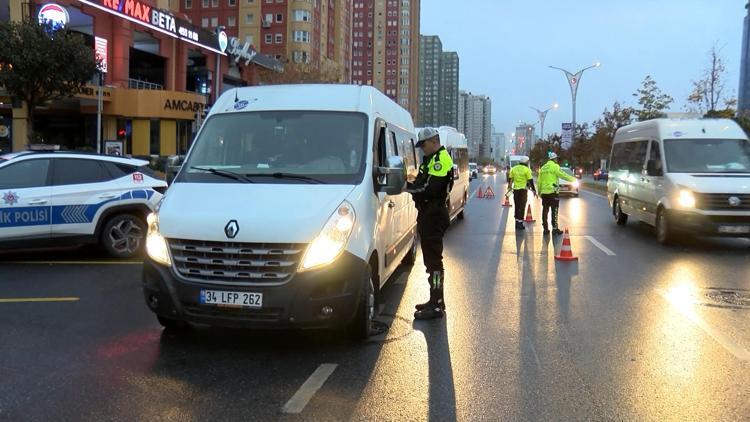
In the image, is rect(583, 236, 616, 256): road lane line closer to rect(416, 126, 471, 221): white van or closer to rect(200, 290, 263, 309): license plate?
rect(416, 126, 471, 221): white van

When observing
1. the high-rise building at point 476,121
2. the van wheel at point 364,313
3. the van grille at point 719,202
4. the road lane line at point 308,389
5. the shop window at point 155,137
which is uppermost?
the high-rise building at point 476,121

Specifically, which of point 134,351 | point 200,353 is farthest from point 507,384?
point 134,351

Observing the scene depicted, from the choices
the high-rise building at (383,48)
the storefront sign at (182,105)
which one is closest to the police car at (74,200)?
the storefront sign at (182,105)

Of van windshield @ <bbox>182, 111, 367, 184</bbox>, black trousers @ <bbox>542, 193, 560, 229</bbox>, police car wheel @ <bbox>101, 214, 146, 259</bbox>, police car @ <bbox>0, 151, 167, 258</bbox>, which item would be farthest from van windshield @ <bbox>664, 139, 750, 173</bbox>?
police car wheel @ <bbox>101, 214, 146, 259</bbox>

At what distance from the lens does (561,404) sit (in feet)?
13.5

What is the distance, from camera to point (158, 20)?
45000 mm

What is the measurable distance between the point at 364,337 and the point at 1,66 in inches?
1072

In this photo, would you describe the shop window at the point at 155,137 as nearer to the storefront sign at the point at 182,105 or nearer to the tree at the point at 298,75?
the storefront sign at the point at 182,105

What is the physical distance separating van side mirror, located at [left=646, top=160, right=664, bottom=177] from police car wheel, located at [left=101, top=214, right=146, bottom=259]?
395 inches

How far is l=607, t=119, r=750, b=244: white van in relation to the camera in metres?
11.1

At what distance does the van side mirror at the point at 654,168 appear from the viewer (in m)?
12.6

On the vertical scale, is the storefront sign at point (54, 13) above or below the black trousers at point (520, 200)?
above

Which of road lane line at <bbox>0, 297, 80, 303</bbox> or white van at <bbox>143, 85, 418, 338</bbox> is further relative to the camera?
road lane line at <bbox>0, 297, 80, 303</bbox>

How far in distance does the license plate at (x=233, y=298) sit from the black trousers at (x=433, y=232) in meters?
2.06
